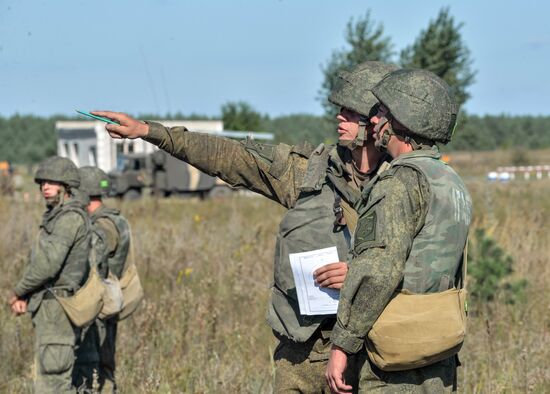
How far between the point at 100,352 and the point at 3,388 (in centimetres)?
75

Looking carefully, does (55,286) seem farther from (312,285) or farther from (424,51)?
(424,51)

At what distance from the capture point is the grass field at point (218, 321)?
6406mm

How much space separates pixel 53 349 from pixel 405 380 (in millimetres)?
3457

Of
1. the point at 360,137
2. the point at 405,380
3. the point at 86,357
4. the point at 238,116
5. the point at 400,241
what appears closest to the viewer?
the point at 400,241

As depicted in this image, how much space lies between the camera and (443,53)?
31.6m

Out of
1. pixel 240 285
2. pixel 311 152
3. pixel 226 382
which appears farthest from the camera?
pixel 240 285

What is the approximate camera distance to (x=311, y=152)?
4.33 meters

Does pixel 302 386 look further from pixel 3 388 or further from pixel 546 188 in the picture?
pixel 546 188

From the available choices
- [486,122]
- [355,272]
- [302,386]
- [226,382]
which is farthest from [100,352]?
[486,122]

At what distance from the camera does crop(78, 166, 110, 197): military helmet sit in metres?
7.55

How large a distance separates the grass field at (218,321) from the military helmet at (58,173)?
1407 millimetres

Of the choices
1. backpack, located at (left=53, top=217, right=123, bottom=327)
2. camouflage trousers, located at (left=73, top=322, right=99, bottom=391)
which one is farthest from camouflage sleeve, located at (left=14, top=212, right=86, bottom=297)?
camouflage trousers, located at (left=73, top=322, right=99, bottom=391)

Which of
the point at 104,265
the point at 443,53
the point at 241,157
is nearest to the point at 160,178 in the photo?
the point at 443,53

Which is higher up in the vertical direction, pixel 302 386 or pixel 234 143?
pixel 234 143
